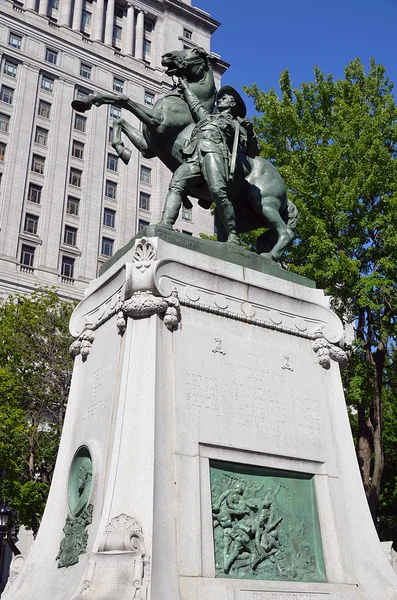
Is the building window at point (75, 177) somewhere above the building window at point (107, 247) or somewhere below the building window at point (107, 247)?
above

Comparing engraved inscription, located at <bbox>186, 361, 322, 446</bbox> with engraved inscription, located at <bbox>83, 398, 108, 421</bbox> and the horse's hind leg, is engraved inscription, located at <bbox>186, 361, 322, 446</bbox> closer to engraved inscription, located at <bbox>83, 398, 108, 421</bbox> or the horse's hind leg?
engraved inscription, located at <bbox>83, 398, 108, 421</bbox>

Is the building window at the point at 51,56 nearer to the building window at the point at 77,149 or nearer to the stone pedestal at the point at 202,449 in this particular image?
the building window at the point at 77,149

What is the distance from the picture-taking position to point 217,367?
8.16 m

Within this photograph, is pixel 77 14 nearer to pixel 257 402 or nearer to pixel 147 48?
pixel 147 48

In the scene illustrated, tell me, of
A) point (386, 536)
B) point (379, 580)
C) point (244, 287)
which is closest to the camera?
point (379, 580)

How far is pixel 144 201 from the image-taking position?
207ft

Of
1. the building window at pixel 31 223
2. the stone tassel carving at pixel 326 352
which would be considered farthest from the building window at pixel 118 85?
the stone tassel carving at pixel 326 352

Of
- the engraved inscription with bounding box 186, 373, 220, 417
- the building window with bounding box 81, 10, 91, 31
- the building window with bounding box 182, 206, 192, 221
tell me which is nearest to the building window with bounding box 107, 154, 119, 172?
the building window with bounding box 182, 206, 192, 221

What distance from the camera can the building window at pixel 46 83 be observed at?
60.4 metres

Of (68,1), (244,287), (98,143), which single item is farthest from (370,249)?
(68,1)

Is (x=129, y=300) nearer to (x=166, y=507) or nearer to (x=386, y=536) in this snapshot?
(x=166, y=507)

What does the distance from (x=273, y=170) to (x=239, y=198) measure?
0.79 m

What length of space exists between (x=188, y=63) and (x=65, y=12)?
63380 mm

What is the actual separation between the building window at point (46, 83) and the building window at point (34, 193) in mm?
A: 10657
